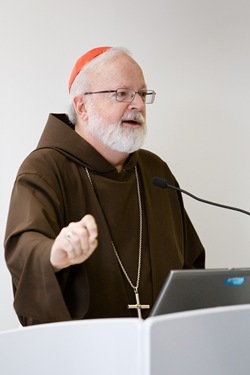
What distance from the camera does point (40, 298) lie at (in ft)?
5.46

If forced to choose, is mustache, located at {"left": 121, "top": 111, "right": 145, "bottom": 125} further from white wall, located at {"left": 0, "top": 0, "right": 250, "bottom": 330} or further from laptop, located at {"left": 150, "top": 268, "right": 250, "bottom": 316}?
laptop, located at {"left": 150, "top": 268, "right": 250, "bottom": 316}

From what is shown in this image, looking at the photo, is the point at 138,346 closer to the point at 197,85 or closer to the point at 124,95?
the point at 124,95

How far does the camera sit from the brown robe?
1.68 meters

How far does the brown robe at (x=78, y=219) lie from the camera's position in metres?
1.68

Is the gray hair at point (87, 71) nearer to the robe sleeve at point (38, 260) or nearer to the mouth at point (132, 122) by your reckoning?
the mouth at point (132, 122)

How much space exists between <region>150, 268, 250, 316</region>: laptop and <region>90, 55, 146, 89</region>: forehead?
41.0 inches

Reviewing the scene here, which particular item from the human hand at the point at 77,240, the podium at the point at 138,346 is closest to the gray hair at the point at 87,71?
the human hand at the point at 77,240

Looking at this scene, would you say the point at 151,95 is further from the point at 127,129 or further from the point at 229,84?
the point at 229,84

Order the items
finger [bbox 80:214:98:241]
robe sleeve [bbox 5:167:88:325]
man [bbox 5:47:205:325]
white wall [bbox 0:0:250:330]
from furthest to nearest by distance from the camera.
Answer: white wall [bbox 0:0:250:330] < man [bbox 5:47:205:325] < robe sleeve [bbox 5:167:88:325] < finger [bbox 80:214:98:241]

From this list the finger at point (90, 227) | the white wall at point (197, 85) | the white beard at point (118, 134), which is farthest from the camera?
the white wall at point (197, 85)

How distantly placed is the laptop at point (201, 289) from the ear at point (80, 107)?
3.51 ft

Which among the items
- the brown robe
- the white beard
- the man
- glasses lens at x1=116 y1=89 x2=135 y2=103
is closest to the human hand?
the brown robe
